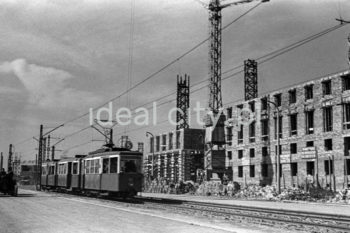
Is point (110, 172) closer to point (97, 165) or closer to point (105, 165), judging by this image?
point (105, 165)

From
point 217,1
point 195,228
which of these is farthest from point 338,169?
point 217,1

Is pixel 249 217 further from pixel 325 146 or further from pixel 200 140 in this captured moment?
pixel 200 140

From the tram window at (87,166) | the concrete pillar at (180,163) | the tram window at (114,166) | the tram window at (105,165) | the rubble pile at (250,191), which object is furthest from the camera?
the concrete pillar at (180,163)

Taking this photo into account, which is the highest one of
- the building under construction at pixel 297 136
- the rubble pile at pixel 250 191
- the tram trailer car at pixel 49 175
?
the building under construction at pixel 297 136

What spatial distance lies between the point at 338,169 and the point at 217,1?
116 feet

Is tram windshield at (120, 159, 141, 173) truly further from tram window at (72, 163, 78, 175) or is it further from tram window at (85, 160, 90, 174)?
tram window at (72, 163, 78, 175)

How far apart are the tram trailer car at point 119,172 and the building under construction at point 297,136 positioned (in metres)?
15.2

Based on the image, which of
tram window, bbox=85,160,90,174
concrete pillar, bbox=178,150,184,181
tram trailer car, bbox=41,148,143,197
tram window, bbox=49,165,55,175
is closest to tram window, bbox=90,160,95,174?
tram trailer car, bbox=41,148,143,197

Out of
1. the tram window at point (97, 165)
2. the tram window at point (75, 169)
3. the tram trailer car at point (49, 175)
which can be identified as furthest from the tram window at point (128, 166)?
the tram trailer car at point (49, 175)

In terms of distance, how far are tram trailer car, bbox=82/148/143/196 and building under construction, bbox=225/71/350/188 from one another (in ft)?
49.8

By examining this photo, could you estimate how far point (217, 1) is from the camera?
64.9 metres

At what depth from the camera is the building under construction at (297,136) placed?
129 ft

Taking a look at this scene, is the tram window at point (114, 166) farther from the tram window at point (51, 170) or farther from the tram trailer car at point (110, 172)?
the tram window at point (51, 170)

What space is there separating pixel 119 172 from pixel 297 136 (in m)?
24.9
